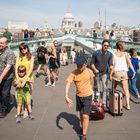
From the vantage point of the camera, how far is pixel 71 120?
25.5 ft

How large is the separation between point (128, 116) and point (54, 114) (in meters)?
1.77

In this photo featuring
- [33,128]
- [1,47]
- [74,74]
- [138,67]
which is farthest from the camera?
[138,67]

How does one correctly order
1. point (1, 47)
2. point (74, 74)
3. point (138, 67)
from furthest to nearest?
1. point (138, 67)
2. point (1, 47)
3. point (74, 74)

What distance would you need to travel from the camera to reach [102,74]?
27.8ft

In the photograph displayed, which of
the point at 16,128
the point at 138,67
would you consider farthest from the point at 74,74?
the point at 138,67

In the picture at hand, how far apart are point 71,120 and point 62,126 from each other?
50 cm

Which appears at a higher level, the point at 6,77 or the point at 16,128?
the point at 6,77

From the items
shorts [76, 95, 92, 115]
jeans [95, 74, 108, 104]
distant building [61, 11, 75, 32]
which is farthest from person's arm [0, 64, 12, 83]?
distant building [61, 11, 75, 32]

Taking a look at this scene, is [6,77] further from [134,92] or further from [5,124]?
Answer: [134,92]

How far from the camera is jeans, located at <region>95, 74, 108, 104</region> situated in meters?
8.52

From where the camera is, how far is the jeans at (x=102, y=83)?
8523mm

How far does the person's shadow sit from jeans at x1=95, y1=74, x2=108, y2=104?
1.00 m

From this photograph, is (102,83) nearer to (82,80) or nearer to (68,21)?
(82,80)

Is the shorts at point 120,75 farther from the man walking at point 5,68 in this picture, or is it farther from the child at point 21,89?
the man walking at point 5,68
